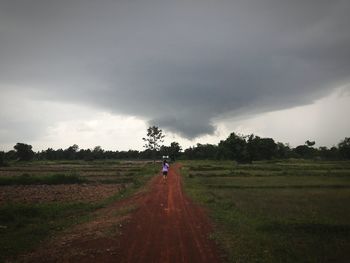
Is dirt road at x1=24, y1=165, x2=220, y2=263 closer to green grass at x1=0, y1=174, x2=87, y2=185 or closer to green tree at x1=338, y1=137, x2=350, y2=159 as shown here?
green grass at x1=0, y1=174, x2=87, y2=185

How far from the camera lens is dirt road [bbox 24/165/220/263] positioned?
1069 cm

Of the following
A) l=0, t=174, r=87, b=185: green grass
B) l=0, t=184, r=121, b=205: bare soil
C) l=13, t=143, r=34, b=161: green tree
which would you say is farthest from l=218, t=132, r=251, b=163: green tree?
l=13, t=143, r=34, b=161: green tree

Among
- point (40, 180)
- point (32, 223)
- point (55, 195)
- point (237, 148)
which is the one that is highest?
point (237, 148)

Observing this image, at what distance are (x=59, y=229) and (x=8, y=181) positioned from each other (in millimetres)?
31124

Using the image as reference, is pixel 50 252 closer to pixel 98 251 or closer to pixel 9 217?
pixel 98 251

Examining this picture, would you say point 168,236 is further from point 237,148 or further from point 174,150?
point 174,150

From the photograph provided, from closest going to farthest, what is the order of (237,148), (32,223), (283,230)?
(283,230)
(32,223)
(237,148)

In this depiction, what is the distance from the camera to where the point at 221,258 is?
10.5 m

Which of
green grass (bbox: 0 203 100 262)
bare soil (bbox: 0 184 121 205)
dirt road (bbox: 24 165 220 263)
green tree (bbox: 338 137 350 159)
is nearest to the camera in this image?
dirt road (bbox: 24 165 220 263)

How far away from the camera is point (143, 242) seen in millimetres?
12484

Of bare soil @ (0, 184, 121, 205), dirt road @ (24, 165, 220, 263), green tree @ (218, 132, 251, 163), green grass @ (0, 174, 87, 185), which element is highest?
green tree @ (218, 132, 251, 163)

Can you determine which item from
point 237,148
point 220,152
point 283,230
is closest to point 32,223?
point 283,230

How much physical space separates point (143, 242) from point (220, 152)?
118m

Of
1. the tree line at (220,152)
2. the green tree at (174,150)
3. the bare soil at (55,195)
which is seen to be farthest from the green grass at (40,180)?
the green tree at (174,150)
